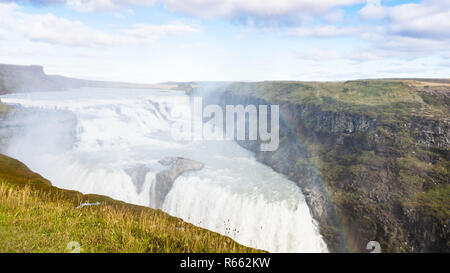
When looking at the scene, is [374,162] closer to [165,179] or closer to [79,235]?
[165,179]

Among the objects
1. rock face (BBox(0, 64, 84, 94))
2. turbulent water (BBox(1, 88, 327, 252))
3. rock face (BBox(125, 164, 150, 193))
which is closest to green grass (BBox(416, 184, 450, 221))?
turbulent water (BBox(1, 88, 327, 252))

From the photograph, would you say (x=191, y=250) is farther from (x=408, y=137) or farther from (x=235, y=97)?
(x=235, y=97)

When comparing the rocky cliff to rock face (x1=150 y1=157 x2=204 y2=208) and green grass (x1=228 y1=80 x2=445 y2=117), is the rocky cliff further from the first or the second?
rock face (x1=150 y1=157 x2=204 y2=208)

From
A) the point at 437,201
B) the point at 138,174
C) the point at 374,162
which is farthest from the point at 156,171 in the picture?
the point at 437,201

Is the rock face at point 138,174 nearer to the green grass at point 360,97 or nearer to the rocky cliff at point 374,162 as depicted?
the rocky cliff at point 374,162

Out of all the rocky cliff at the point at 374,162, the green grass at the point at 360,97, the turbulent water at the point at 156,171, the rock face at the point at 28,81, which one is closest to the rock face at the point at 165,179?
the turbulent water at the point at 156,171

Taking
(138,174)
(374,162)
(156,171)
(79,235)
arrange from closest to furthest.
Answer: (79,235) < (374,162) < (138,174) < (156,171)
